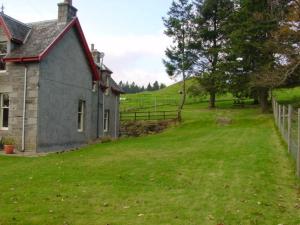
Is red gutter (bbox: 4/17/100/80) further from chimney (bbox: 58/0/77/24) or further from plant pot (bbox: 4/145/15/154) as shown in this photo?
Answer: plant pot (bbox: 4/145/15/154)

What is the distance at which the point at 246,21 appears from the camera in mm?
36531

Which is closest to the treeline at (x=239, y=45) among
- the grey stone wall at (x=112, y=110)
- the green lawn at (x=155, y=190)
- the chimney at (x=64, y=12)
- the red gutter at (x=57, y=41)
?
the grey stone wall at (x=112, y=110)

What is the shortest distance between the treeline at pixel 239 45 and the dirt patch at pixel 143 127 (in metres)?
7.52

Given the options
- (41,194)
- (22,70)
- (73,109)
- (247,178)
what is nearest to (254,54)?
(73,109)

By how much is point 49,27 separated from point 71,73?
3202 millimetres

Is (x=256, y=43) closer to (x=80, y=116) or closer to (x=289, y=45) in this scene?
(x=289, y=45)

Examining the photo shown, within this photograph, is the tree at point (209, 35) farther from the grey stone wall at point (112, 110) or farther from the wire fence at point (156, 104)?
the grey stone wall at point (112, 110)

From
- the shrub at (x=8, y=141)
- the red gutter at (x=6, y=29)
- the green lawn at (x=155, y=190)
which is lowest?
the green lawn at (x=155, y=190)

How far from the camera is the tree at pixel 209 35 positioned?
45.3 m

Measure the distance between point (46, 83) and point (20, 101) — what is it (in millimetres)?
1770

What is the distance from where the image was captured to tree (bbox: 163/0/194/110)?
4478cm

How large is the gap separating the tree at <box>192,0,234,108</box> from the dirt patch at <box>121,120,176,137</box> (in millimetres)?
9312

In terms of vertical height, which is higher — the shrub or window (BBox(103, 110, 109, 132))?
window (BBox(103, 110, 109, 132))

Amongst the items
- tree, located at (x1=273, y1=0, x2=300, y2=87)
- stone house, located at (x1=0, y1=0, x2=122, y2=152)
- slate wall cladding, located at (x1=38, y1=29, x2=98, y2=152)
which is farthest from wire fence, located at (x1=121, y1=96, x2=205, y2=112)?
stone house, located at (x1=0, y1=0, x2=122, y2=152)
